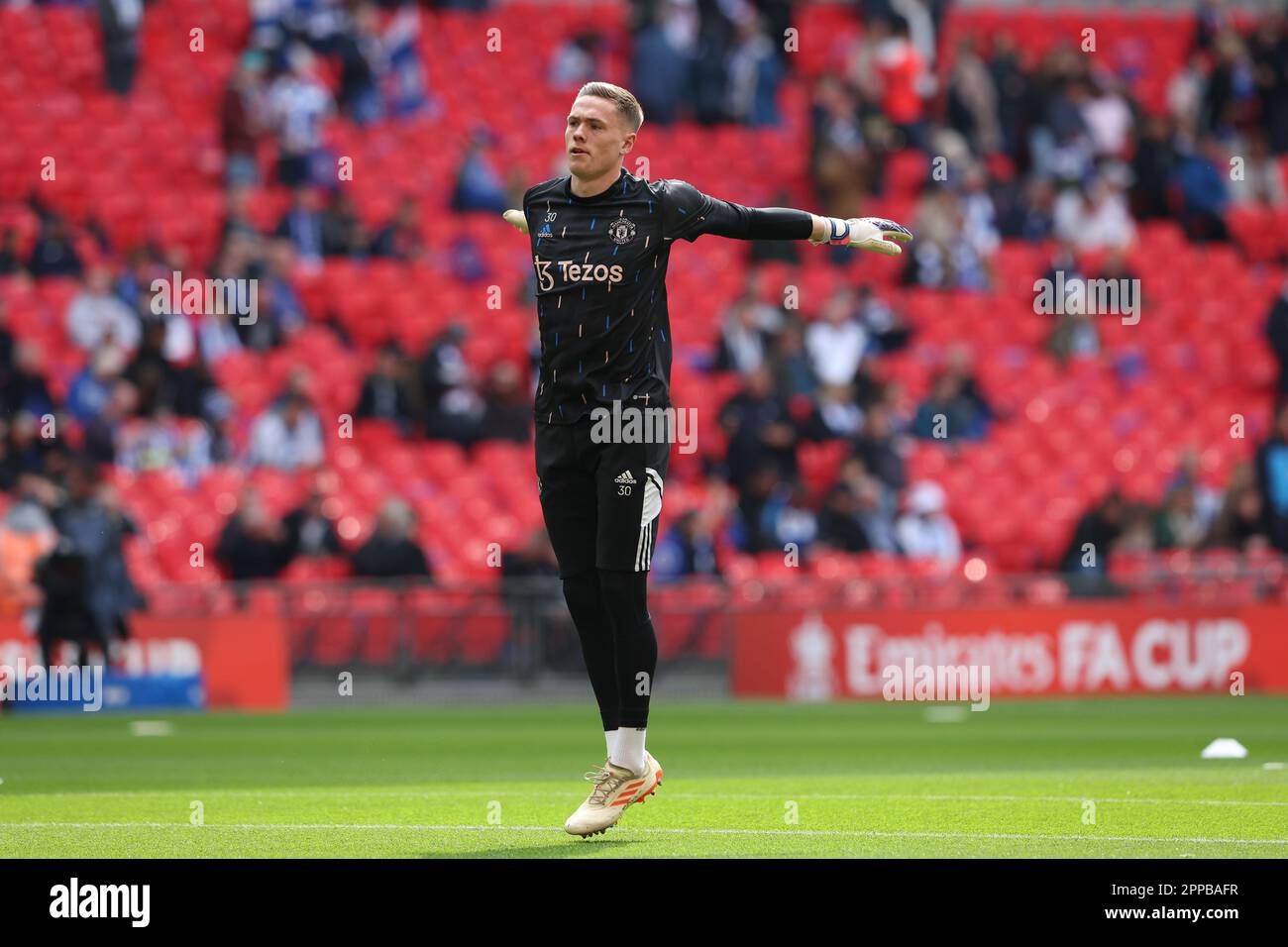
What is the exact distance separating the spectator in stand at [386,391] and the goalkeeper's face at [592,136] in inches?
577

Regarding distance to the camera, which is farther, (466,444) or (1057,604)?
(466,444)

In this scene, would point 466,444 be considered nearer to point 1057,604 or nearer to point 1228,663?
point 1057,604

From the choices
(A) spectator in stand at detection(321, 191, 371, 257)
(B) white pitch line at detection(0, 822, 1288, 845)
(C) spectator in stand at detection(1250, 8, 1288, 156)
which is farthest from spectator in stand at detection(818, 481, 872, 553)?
(B) white pitch line at detection(0, 822, 1288, 845)

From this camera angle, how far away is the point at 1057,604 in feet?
69.2

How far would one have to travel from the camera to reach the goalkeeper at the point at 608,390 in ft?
27.3

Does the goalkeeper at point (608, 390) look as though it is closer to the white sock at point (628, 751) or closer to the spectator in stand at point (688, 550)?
the white sock at point (628, 751)

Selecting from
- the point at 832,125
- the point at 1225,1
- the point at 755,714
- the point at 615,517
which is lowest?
the point at 755,714

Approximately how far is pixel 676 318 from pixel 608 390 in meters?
17.0

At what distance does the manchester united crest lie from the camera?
8.41 meters

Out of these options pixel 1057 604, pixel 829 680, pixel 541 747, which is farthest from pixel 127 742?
pixel 1057 604

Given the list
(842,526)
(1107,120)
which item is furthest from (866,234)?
(1107,120)

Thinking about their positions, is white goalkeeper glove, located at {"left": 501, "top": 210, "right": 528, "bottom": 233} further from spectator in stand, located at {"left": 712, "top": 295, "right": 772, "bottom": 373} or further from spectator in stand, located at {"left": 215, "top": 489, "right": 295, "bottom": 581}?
spectator in stand, located at {"left": 712, "top": 295, "right": 772, "bottom": 373}

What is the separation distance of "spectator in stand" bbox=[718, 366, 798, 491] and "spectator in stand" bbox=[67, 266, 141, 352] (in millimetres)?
5869

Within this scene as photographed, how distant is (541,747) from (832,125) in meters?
13.7
